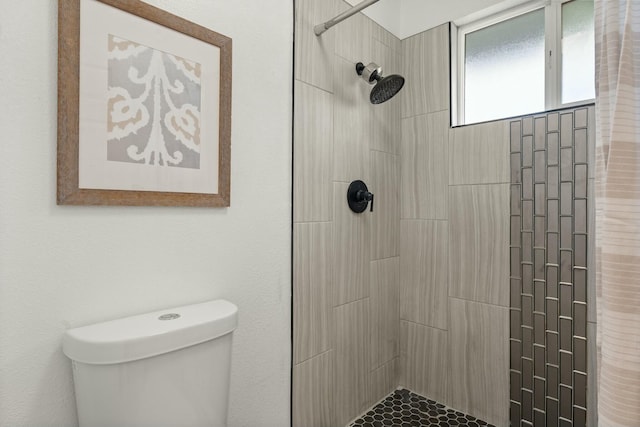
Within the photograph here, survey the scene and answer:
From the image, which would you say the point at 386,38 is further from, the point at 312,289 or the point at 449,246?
the point at 312,289

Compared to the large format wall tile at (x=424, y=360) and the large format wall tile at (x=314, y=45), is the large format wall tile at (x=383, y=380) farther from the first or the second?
the large format wall tile at (x=314, y=45)

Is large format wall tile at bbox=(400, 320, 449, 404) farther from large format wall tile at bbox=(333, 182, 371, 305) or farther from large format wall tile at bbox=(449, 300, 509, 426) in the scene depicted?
large format wall tile at bbox=(333, 182, 371, 305)

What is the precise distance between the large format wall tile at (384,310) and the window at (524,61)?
86cm

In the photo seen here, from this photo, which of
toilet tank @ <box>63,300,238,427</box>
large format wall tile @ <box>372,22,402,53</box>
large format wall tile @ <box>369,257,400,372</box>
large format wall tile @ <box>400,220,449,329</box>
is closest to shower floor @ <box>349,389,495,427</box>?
large format wall tile @ <box>369,257,400,372</box>

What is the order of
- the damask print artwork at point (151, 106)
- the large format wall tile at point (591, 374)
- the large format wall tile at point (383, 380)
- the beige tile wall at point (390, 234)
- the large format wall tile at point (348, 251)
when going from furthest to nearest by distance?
the large format wall tile at point (383, 380)
the large format wall tile at point (348, 251)
the beige tile wall at point (390, 234)
the large format wall tile at point (591, 374)
the damask print artwork at point (151, 106)

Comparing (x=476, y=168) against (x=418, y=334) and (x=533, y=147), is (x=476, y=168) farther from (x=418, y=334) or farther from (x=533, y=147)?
(x=418, y=334)

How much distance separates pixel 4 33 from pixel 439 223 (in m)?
1.76

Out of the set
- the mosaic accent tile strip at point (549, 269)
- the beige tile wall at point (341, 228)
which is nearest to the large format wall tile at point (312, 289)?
the beige tile wall at point (341, 228)

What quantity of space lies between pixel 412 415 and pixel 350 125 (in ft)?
4.80

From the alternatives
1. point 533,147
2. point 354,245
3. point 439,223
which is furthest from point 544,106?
point 354,245

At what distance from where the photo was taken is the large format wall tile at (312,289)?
1.43 metres

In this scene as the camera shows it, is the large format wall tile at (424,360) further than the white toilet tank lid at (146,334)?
Yes

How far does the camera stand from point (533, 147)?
1542 mm

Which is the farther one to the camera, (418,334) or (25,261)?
(418,334)
